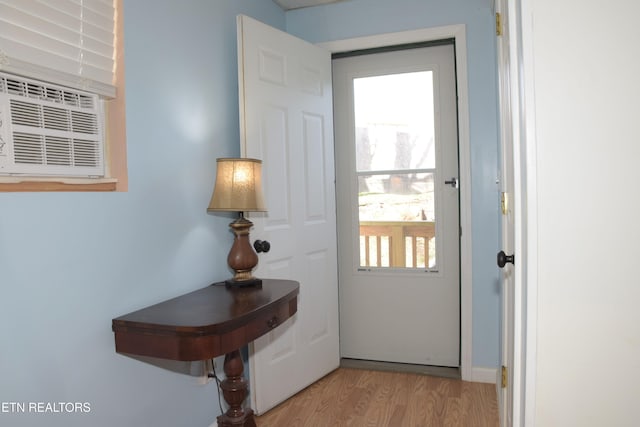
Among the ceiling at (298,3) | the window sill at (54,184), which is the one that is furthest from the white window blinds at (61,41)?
the ceiling at (298,3)

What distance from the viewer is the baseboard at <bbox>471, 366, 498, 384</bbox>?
2.88 m

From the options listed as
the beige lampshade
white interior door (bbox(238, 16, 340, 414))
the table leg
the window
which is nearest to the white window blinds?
the window

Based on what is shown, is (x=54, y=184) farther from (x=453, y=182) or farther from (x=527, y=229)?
(x=453, y=182)

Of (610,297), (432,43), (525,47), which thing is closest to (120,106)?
(525,47)

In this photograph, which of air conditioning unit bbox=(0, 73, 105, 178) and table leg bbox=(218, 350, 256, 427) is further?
table leg bbox=(218, 350, 256, 427)

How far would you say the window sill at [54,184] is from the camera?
1.47 m

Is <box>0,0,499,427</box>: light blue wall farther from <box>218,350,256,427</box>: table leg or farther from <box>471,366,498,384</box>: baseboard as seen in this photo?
<box>218,350,256,427</box>: table leg

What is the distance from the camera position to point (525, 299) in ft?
4.05

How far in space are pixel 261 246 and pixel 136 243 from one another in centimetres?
78

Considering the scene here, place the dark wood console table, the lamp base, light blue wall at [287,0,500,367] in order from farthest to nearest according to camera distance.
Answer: light blue wall at [287,0,500,367] < the lamp base < the dark wood console table

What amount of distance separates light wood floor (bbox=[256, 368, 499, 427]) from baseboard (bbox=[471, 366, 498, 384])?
0.04 metres

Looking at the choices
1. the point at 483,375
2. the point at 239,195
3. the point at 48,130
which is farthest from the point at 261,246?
the point at 483,375

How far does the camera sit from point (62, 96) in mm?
1619

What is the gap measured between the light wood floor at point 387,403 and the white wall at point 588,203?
139 cm
